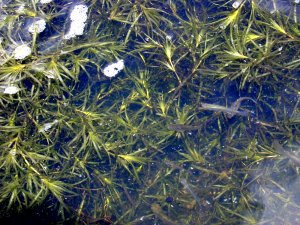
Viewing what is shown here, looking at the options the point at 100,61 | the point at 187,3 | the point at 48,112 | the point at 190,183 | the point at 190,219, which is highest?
the point at 187,3

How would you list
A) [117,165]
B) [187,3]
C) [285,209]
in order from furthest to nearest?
1. [187,3]
2. [117,165]
3. [285,209]

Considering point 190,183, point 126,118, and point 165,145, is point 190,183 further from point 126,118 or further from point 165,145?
point 126,118

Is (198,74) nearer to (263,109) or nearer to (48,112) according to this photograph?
(263,109)

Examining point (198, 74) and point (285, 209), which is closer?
point (285, 209)

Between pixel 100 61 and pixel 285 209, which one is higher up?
pixel 100 61

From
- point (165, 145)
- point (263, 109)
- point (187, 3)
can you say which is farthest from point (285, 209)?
point (187, 3)

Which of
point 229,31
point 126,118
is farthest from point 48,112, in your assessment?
point 229,31

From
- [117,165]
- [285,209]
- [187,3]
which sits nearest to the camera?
[285,209]
